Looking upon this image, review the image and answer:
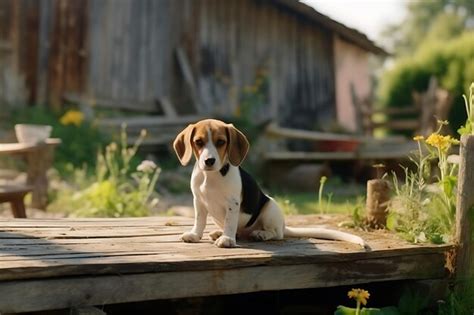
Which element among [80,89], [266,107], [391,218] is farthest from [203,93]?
[391,218]

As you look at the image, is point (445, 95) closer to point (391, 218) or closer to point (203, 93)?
point (203, 93)

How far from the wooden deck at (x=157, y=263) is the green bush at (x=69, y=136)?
597cm

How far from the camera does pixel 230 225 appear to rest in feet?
14.5

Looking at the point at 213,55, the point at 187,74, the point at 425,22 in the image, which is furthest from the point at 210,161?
the point at 425,22

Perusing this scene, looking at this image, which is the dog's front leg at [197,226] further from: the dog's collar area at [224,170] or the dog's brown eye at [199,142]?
the dog's brown eye at [199,142]

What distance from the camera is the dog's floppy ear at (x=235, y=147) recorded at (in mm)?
4277

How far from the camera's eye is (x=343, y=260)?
4465 millimetres

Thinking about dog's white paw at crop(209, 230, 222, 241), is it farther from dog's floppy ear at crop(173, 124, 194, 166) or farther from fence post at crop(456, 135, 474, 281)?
fence post at crop(456, 135, 474, 281)

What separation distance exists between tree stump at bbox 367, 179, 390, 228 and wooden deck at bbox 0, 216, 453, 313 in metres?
0.22

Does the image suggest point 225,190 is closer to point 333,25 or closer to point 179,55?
point 179,55

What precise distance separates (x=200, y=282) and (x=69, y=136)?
8.15 m

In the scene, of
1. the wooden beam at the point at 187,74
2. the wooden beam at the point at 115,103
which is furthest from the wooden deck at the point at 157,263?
the wooden beam at the point at 187,74

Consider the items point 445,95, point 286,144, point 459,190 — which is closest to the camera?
point 459,190

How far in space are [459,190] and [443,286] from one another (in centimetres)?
62
